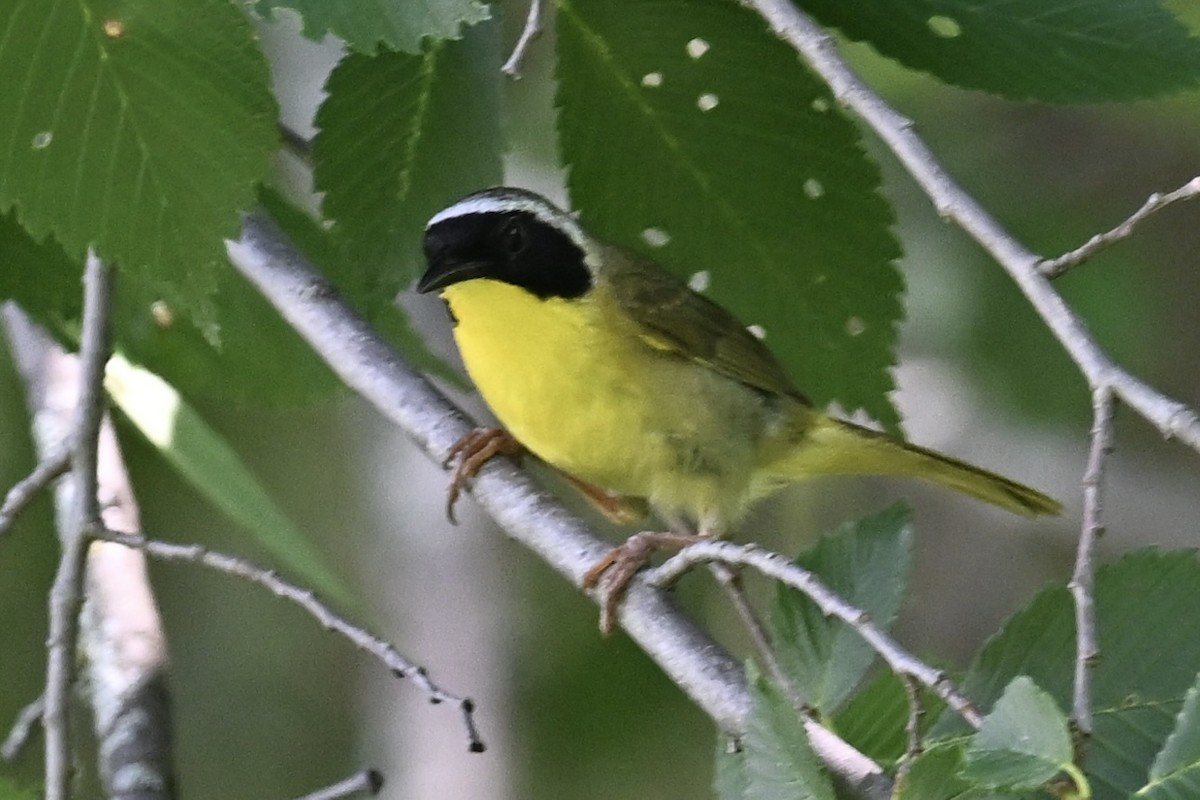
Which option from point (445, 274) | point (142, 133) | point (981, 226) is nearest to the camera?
point (981, 226)

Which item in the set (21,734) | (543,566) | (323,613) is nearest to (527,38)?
(323,613)

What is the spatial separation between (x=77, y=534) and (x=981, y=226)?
→ 1027 millimetres

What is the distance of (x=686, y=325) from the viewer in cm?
228

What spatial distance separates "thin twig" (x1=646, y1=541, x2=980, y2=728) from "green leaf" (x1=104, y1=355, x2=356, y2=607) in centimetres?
84

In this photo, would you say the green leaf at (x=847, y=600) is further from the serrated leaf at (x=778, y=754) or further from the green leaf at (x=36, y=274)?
the green leaf at (x=36, y=274)

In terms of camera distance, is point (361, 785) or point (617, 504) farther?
point (617, 504)

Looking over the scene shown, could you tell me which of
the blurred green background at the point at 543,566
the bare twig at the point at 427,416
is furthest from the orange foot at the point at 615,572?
the blurred green background at the point at 543,566

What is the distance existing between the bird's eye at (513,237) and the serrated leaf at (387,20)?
796 millimetres

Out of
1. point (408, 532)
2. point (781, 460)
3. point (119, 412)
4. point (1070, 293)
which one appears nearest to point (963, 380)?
point (1070, 293)

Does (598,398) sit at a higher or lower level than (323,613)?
higher

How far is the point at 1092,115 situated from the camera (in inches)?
144

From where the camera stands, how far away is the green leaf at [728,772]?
3.73 feet

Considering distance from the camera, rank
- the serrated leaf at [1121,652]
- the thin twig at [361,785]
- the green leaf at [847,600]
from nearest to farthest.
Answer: the serrated leaf at [1121,652] < the green leaf at [847,600] < the thin twig at [361,785]

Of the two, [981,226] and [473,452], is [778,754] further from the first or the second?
[473,452]
